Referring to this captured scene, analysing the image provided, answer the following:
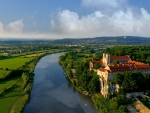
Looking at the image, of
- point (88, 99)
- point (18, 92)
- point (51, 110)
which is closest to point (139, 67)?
point (88, 99)

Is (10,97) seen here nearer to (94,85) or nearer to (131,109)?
(94,85)

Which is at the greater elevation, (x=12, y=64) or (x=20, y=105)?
(x=20, y=105)

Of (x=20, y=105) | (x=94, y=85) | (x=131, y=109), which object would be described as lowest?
(x=20, y=105)

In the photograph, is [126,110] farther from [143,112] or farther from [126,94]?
[126,94]

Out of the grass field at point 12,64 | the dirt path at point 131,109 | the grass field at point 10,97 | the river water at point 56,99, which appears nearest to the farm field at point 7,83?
the grass field at point 10,97

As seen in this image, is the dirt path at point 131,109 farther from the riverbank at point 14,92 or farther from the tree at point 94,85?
the riverbank at point 14,92

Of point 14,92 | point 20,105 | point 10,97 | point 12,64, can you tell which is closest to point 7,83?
point 14,92

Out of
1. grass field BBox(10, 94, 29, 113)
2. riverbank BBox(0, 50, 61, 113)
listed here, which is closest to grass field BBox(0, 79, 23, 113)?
riverbank BBox(0, 50, 61, 113)

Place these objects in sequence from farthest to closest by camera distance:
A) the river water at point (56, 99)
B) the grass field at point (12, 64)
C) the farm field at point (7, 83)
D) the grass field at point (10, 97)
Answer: the grass field at point (12, 64) → the farm field at point (7, 83) → the river water at point (56, 99) → the grass field at point (10, 97)

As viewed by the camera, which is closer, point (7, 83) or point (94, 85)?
point (94, 85)

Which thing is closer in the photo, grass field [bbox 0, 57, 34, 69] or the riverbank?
the riverbank

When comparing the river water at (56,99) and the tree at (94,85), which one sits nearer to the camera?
the river water at (56,99)

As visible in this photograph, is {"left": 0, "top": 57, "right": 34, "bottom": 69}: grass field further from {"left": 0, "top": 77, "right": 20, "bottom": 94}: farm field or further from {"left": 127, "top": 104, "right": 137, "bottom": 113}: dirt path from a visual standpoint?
{"left": 127, "top": 104, "right": 137, "bottom": 113}: dirt path
